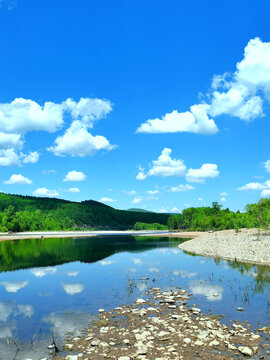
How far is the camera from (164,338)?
14.3 meters

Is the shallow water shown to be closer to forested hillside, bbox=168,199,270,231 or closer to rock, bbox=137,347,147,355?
rock, bbox=137,347,147,355

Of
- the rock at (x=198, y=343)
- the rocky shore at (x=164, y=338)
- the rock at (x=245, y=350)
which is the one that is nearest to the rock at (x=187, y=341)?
the rocky shore at (x=164, y=338)

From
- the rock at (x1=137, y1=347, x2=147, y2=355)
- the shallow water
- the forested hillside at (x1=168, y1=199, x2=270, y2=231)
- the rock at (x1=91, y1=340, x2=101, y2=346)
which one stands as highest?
the forested hillside at (x1=168, y1=199, x2=270, y2=231)

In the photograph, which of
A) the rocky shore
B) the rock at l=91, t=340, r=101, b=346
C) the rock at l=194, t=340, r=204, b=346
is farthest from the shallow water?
the rock at l=194, t=340, r=204, b=346

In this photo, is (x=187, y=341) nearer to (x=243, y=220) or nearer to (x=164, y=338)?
(x=164, y=338)

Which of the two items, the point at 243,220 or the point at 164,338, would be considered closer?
the point at 164,338

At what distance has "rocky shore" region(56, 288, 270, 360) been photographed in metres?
12.7

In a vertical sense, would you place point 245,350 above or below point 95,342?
above

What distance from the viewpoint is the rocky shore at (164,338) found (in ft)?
41.8

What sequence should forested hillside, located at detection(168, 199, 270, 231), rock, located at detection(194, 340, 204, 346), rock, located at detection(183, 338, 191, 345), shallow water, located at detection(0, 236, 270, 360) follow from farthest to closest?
forested hillside, located at detection(168, 199, 270, 231), shallow water, located at detection(0, 236, 270, 360), rock, located at detection(183, 338, 191, 345), rock, located at detection(194, 340, 204, 346)

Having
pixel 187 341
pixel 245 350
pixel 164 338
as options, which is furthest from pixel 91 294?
pixel 245 350

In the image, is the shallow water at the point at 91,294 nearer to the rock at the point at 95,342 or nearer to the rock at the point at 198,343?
the rock at the point at 95,342

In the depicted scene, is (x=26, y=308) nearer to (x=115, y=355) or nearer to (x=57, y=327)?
(x=57, y=327)

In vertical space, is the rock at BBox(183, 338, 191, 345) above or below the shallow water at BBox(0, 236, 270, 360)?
above
